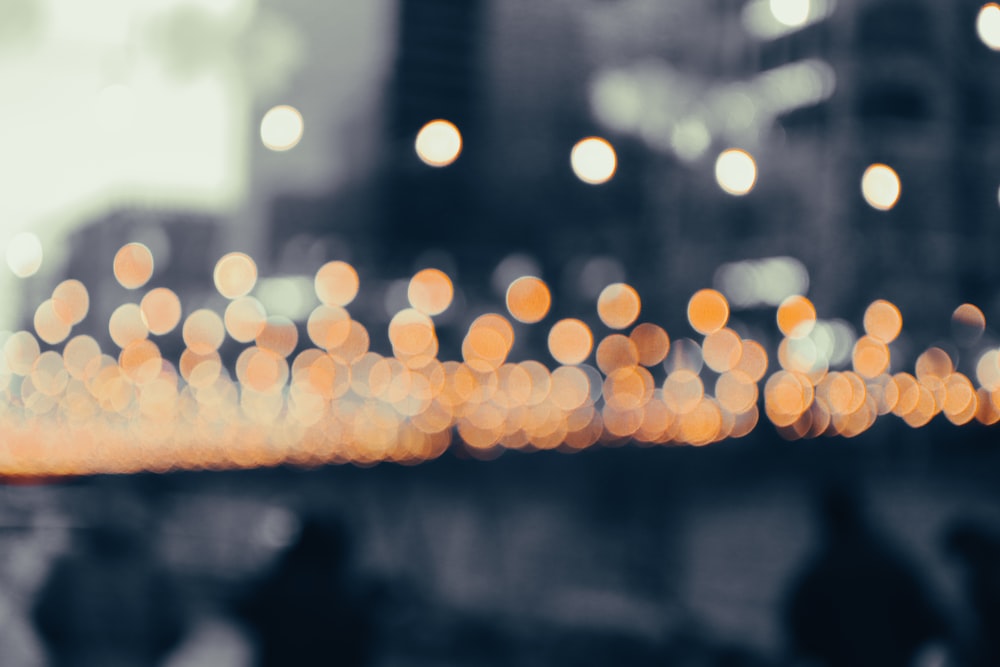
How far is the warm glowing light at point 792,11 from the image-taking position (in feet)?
182

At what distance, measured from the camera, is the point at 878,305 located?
65562mm

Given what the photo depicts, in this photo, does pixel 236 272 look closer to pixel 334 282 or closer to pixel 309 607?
pixel 334 282

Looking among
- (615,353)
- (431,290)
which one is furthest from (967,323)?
(431,290)

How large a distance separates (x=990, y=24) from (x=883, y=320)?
181 ft

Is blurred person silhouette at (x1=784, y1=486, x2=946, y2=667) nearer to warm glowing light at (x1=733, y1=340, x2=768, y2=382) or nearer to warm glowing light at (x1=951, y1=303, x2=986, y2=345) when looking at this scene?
warm glowing light at (x1=951, y1=303, x2=986, y2=345)

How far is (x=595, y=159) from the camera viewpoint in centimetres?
1479

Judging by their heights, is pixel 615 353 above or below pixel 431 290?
below

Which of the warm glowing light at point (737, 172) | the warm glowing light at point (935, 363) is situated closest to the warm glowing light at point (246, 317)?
the warm glowing light at point (935, 363)

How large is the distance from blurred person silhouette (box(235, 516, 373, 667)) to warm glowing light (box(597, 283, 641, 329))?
4246cm

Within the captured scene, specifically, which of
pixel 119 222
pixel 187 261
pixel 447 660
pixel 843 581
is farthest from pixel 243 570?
pixel 187 261

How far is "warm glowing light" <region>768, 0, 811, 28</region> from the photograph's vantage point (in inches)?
2188

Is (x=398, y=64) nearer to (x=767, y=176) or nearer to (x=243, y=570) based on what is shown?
(x=767, y=176)

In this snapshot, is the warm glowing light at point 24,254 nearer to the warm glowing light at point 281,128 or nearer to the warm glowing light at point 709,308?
the warm glowing light at point 281,128

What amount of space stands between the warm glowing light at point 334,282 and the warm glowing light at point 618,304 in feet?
31.1
